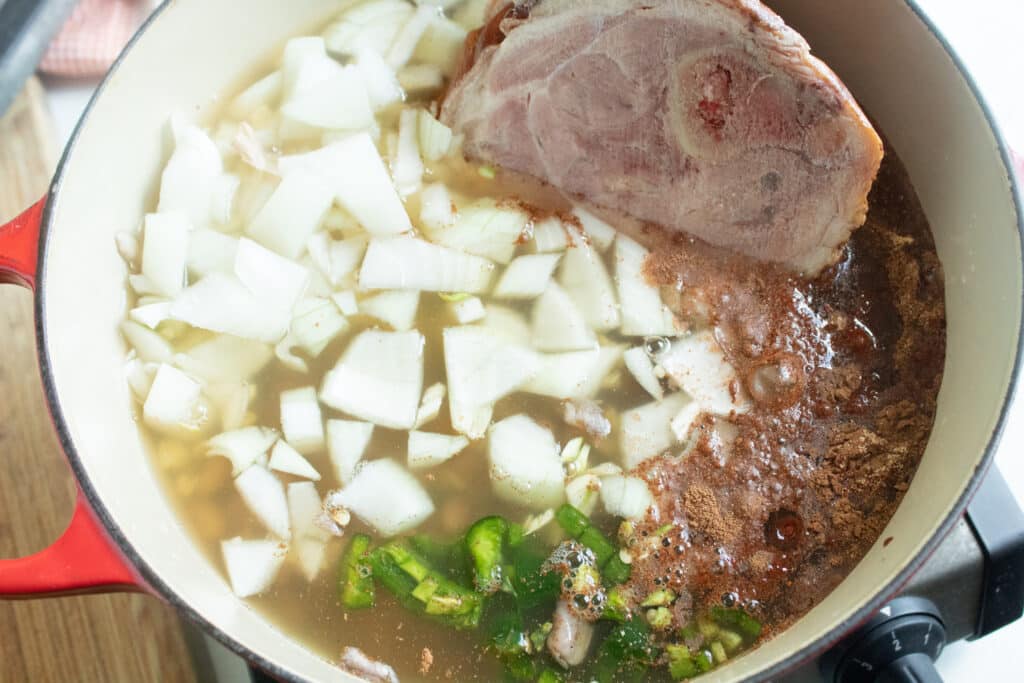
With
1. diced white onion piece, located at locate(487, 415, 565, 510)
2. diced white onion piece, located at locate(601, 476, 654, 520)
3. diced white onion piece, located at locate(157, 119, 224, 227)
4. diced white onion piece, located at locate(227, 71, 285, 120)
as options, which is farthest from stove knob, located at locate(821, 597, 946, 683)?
diced white onion piece, located at locate(227, 71, 285, 120)

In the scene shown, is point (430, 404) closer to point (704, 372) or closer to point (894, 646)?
point (704, 372)

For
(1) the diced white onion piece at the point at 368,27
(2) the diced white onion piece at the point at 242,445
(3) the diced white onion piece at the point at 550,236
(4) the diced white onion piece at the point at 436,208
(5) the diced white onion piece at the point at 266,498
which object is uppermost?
(1) the diced white onion piece at the point at 368,27

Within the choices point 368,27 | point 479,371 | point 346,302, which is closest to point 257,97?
point 368,27

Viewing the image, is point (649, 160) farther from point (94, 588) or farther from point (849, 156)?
point (94, 588)

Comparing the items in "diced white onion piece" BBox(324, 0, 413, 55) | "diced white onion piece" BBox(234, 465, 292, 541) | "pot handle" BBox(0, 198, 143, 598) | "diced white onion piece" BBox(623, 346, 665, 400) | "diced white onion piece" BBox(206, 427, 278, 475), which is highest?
"diced white onion piece" BBox(324, 0, 413, 55)

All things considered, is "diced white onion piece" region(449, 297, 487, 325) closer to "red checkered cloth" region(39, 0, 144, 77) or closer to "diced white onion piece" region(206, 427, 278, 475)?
"diced white onion piece" region(206, 427, 278, 475)

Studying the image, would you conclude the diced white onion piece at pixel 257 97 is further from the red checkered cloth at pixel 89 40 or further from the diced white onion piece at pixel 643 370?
the diced white onion piece at pixel 643 370

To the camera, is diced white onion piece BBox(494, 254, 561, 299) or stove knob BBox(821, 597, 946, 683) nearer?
stove knob BBox(821, 597, 946, 683)

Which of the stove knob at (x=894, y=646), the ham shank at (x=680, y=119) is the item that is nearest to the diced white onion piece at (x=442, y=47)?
the ham shank at (x=680, y=119)
